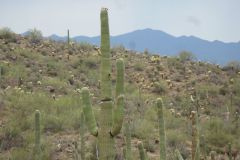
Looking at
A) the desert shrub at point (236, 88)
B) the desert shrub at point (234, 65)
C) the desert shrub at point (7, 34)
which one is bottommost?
the desert shrub at point (236, 88)

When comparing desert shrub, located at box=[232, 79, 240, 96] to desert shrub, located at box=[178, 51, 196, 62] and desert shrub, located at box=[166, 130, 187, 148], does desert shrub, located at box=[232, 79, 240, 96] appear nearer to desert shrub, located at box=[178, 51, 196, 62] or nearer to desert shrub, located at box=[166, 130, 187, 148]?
desert shrub, located at box=[178, 51, 196, 62]

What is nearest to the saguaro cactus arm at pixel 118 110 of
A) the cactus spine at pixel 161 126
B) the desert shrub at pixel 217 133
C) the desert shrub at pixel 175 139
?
the cactus spine at pixel 161 126

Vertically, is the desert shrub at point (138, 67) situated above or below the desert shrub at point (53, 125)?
above

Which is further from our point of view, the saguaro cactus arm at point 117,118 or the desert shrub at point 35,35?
the desert shrub at point 35,35

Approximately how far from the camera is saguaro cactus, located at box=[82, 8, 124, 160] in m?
4.35

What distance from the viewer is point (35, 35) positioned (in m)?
27.0

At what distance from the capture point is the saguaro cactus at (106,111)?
435cm

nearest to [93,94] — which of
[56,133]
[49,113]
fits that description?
[49,113]

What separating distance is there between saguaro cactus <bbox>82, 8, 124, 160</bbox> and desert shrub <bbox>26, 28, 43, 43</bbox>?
2189 cm

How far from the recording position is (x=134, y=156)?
39.3 feet

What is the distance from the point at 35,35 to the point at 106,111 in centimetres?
2323

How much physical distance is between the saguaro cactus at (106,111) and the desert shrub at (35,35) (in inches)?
862

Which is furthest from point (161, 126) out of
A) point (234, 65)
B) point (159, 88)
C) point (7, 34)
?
point (234, 65)

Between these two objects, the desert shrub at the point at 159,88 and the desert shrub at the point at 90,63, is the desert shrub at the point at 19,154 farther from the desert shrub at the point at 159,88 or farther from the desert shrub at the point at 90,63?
the desert shrub at the point at 90,63
